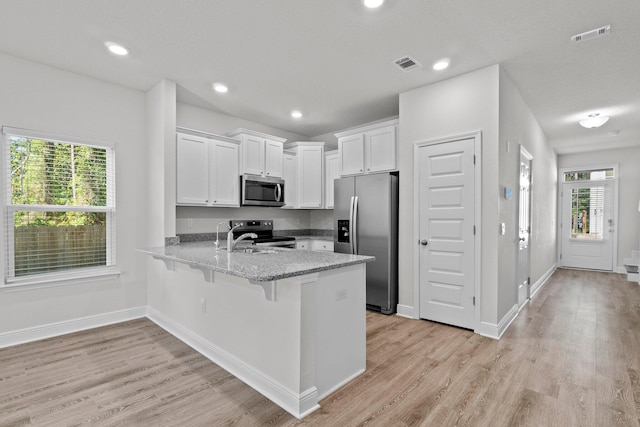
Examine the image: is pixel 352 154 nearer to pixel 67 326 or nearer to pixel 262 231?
pixel 262 231

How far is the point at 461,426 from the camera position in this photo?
6.25 feet

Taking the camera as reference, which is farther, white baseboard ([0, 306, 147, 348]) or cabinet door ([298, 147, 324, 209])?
cabinet door ([298, 147, 324, 209])

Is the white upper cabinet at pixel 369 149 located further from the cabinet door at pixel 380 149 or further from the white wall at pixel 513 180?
the white wall at pixel 513 180

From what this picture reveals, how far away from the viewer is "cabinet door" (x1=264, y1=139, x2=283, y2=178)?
4.99 m

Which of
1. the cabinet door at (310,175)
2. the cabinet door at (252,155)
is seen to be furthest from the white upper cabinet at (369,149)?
the cabinet door at (252,155)

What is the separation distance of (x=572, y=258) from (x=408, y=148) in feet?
20.8

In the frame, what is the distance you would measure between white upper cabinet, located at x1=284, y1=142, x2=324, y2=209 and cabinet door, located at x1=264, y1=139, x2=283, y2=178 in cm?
41

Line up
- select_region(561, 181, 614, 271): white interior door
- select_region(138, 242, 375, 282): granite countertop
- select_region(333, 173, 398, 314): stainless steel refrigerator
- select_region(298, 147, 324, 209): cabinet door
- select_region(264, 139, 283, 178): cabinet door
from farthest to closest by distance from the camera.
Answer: select_region(561, 181, 614, 271): white interior door
select_region(298, 147, 324, 209): cabinet door
select_region(264, 139, 283, 178): cabinet door
select_region(333, 173, 398, 314): stainless steel refrigerator
select_region(138, 242, 375, 282): granite countertop

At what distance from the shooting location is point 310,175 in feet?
18.2

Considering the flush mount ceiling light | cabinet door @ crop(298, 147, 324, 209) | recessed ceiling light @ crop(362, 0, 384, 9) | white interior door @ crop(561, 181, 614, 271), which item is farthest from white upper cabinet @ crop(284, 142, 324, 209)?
white interior door @ crop(561, 181, 614, 271)

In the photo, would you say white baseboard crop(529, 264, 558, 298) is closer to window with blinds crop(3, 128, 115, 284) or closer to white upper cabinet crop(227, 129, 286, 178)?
white upper cabinet crop(227, 129, 286, 178)

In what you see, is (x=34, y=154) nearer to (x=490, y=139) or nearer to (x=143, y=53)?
(x=143, y=53)

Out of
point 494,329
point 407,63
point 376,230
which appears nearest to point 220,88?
point 407,63

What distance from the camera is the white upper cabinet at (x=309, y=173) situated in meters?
5.53
